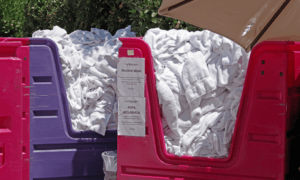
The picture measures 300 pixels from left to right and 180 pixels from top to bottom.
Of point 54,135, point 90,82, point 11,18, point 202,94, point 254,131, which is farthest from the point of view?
point 11,18

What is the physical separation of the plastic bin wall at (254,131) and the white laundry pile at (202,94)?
79 mm

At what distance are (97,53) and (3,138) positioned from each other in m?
1.13

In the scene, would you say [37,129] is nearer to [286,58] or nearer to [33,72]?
[33,72]

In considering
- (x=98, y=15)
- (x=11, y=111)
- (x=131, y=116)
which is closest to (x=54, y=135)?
(x=11, y=111)

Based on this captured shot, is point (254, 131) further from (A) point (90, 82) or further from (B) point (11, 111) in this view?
(B) point (11, 111)

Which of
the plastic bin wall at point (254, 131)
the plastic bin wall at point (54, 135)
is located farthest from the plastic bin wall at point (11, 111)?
the plastic bin wall at point (254, 131)

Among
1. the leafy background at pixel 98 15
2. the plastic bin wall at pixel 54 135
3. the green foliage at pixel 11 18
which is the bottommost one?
the plastic bin wall at pixel 54 135

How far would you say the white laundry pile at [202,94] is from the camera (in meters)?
3.16

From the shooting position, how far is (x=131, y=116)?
329cm

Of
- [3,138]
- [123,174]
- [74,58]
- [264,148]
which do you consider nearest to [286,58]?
[264,148]

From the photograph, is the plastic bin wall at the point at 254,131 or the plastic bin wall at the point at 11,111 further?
the plastic bin wall at the point at 11,111

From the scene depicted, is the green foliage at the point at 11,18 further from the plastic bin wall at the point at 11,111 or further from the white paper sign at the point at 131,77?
the white paper sign at the point at 131,77

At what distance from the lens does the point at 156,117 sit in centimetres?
327

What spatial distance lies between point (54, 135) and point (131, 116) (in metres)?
0.77
